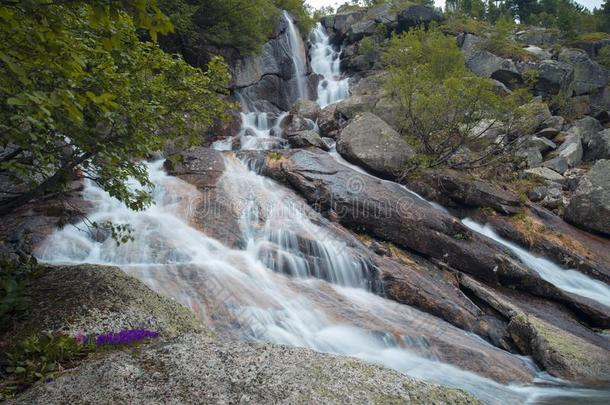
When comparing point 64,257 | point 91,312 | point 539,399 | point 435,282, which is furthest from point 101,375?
point 435,282

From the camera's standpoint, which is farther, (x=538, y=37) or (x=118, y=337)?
(x=538, y=37)

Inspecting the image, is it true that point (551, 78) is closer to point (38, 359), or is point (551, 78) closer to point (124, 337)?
point (124, 337)

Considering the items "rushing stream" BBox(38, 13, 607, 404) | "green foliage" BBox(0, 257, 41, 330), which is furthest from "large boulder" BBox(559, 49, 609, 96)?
"green foliage" BBox(0, 257, 41, 330)

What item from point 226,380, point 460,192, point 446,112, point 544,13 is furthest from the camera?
point 544,13

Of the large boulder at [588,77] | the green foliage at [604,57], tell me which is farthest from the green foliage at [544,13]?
the large boulder at [588,77]

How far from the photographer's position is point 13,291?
16.5 feet

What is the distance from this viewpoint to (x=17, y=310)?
4.89 m

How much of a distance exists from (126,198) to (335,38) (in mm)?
37778

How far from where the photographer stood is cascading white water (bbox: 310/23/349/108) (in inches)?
1182

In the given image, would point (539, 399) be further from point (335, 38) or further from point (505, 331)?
point (335, 38)

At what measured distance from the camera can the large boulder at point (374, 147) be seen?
16.5 metres

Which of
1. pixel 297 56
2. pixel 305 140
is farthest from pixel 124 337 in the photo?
pixel 297 56

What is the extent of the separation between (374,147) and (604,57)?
1396 inches

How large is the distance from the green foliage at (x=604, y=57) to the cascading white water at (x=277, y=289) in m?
40.5
